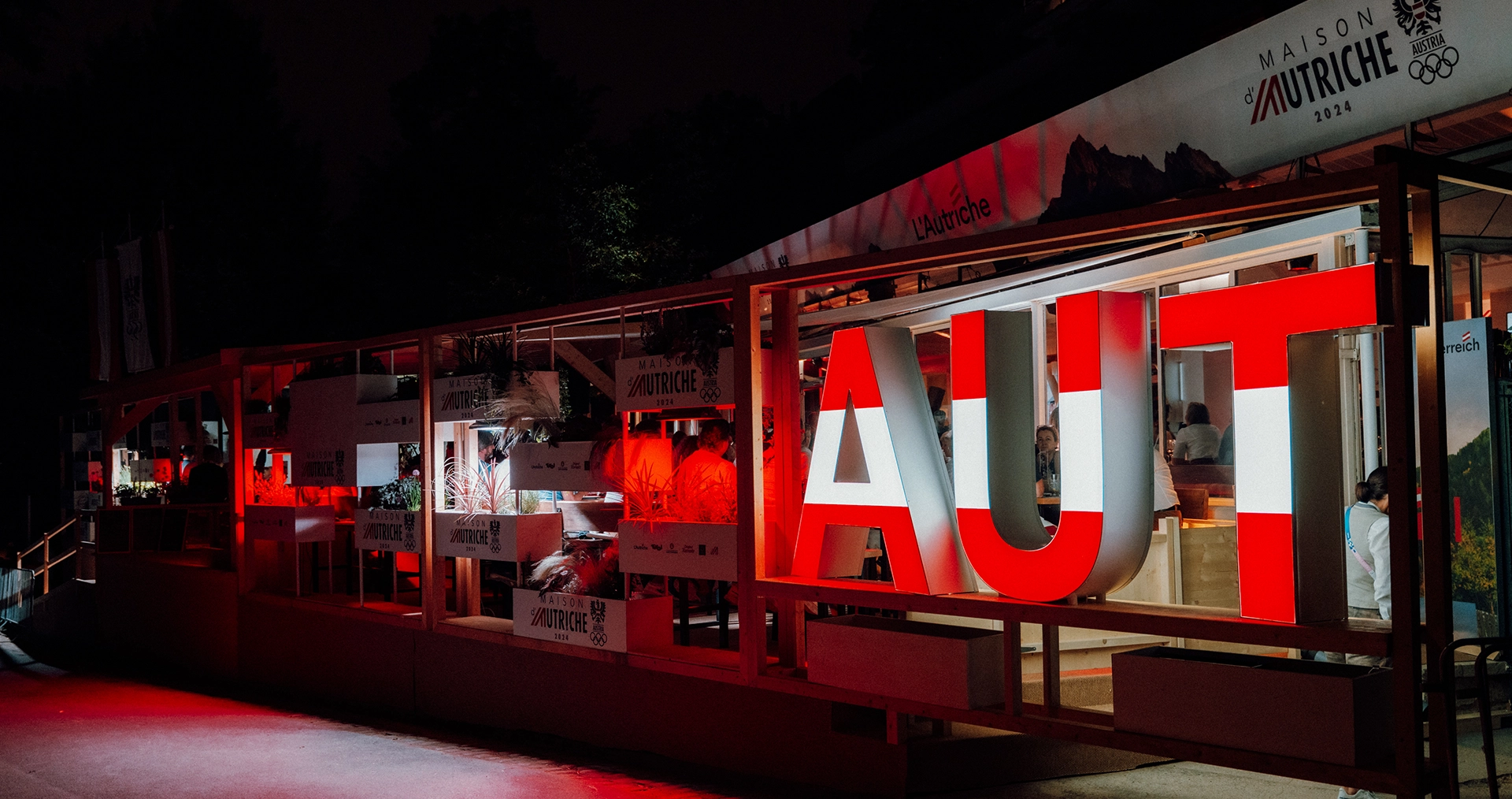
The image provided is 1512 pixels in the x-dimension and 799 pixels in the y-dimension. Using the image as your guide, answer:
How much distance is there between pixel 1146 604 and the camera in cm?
494

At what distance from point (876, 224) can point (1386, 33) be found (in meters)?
6.60

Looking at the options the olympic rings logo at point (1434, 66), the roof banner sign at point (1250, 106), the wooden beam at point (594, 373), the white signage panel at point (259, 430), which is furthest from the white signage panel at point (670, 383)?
the white signage panel at point (259, 430)

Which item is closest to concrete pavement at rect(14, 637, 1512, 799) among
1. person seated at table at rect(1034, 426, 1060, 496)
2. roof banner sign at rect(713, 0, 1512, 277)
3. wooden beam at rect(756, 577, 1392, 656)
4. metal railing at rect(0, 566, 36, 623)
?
wooden beam at rect(756, 577, 1392, 656)

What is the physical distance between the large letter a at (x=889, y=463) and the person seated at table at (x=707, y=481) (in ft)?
2.97

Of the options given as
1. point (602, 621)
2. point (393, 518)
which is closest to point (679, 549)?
point (602, 621)

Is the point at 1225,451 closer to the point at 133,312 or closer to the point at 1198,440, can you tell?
the point at 1198,440

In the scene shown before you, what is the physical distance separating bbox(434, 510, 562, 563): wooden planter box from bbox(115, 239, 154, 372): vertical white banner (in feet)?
32.2

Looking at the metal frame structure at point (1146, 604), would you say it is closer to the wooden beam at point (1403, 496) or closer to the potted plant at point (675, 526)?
the wooden beam at point (1403, 496)

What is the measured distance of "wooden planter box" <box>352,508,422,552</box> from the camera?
28.9 feet

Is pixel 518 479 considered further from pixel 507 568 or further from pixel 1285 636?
pixel 1285 636

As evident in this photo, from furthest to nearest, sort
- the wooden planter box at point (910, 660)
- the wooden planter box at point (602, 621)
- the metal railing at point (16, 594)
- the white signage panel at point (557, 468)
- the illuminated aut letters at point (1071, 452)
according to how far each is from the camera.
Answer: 1. the metal railing at point (16, 594)
2. the white signage panel at point (557, 468)
3. the wooden planter box at point (602, 621)
4. the wooden planter box at point (910, 660)
5. the illuminated aut letters at point (1071, 452)

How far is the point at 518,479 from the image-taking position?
795 cm

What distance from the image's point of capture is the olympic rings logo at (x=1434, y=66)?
635cm

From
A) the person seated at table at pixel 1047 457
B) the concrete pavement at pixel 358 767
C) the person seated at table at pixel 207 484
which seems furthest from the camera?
the person seated at table at pixel 207 484
